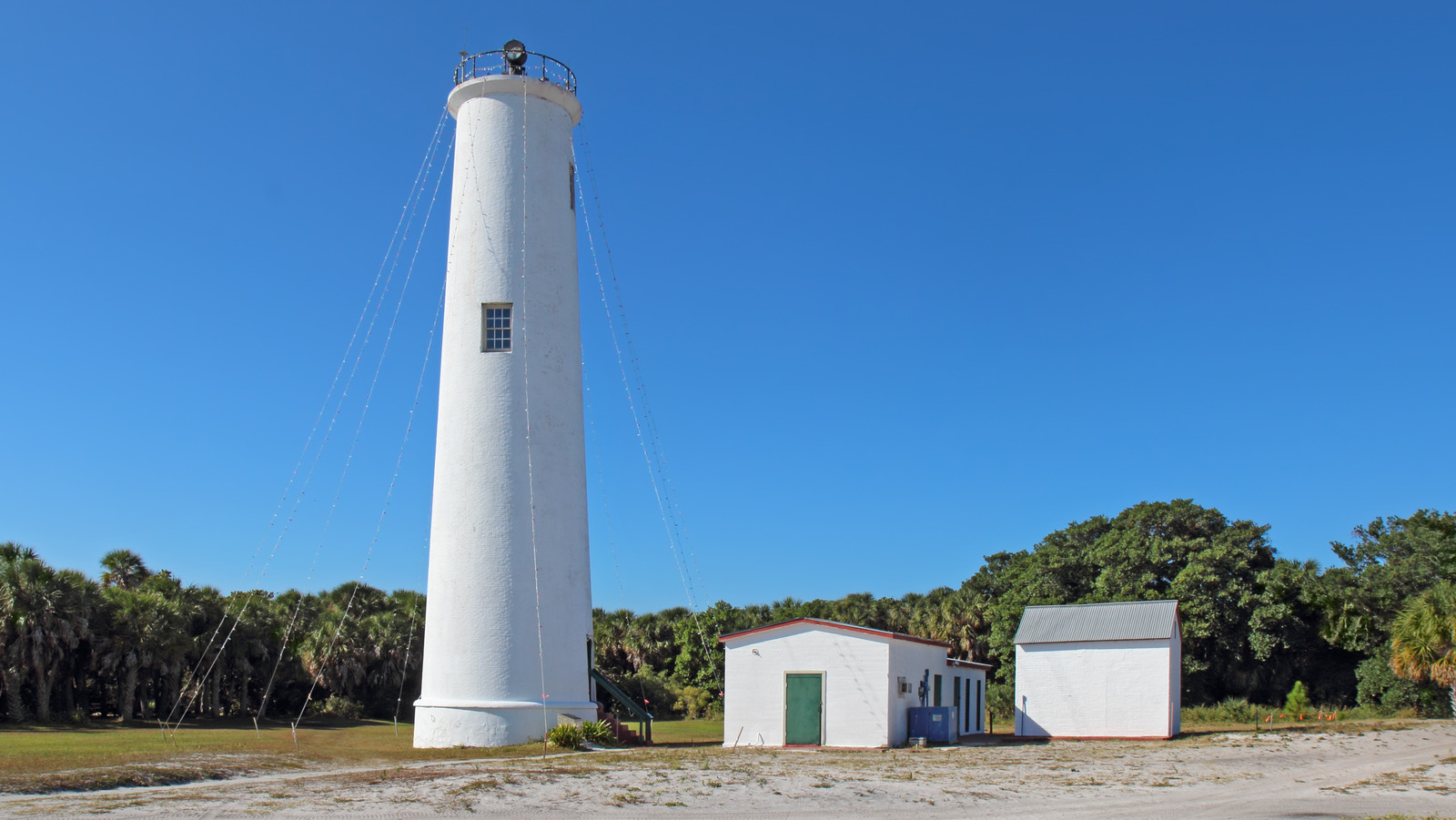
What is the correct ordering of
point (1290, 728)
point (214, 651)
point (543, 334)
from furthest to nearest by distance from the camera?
point (214, 651), point (1290, 728), point (543, 334)

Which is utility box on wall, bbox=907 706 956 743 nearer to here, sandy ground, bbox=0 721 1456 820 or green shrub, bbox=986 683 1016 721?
sandy ground, bbox=0 721 1456 820

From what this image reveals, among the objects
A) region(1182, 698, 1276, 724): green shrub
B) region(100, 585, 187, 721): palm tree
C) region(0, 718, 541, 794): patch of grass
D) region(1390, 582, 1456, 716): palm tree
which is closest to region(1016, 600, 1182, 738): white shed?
region(1390, 582, 1456, 716): palm tree

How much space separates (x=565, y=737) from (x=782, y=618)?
2726cm

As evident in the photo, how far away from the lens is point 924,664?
89.6ft

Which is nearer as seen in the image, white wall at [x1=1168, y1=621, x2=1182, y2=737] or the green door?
the green door

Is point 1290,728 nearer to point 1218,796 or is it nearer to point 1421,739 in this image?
point 1421,739

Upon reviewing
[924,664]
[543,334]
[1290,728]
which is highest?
[543,334]

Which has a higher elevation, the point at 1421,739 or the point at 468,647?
the point at 468,647

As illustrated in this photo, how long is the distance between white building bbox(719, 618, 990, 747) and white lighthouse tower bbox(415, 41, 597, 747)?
411 cm

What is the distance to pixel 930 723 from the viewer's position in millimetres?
25688

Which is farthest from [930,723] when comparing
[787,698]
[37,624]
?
[37,624]

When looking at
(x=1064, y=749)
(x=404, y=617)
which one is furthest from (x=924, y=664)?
(x=404, y=617)

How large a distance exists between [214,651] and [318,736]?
1078 cm

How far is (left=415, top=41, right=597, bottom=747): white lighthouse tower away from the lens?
21594 millimetres
